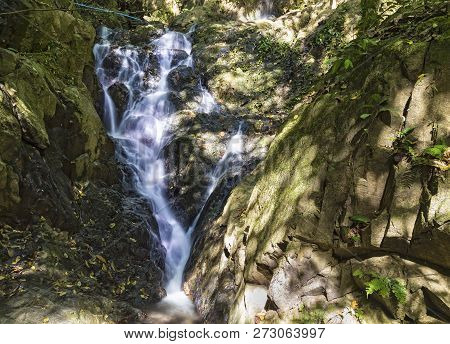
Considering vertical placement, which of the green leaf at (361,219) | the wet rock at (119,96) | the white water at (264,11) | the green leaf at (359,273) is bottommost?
the green leaf at (359,273)

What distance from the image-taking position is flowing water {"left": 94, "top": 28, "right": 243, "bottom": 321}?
26.2ft

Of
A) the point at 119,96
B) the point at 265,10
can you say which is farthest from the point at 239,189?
the point at 265,10

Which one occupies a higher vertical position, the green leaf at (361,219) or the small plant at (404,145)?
the small plant at (404,145)

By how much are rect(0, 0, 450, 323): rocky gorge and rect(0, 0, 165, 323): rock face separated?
0.03 metres

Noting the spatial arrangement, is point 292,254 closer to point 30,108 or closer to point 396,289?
point 396,289

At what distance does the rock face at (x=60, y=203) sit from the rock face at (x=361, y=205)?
2.19 meters

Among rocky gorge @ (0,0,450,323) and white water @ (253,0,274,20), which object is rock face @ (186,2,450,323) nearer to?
rocky gorge @ (0,0,450,323)

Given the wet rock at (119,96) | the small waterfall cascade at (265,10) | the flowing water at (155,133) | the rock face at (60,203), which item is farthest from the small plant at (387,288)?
the small waterfall cascade at (265,10)

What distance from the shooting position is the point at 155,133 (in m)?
10.9

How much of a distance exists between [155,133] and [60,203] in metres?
4.89

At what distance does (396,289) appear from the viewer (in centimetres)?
327

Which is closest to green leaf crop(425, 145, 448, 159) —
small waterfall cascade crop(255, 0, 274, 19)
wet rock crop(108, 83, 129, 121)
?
wet rock crop(108, 83, 129, 121)

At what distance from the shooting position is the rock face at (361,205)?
3.33m

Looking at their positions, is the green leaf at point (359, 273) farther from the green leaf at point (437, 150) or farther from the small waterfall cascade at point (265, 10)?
the small waterfall cascade at point (265, 10)
